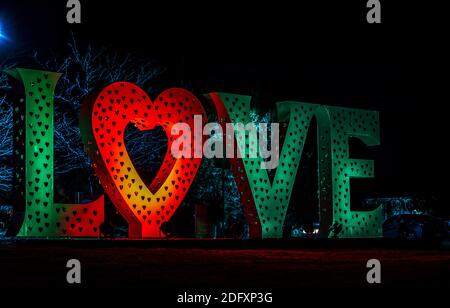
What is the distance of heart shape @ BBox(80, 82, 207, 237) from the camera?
18.8m

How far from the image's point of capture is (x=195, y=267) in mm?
12195

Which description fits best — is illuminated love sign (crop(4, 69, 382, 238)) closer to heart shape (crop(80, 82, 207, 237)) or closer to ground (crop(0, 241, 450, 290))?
heart shape (crop(80, 82, 207, 237))

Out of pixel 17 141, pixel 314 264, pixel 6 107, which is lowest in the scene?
pixel 314 264

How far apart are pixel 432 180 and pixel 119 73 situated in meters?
16.1

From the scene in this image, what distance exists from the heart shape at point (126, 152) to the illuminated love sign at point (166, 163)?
1.0 inches

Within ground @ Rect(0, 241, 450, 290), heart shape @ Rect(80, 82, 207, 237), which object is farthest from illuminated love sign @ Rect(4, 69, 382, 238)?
ground @ Rect(0, 241, 450, 290)

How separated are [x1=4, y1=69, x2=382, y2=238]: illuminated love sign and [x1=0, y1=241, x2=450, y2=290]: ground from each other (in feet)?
5.50

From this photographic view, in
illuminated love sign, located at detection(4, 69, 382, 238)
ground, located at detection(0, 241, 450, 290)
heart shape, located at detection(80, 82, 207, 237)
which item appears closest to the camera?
ground, located at detection(0, 241, 450, 290)

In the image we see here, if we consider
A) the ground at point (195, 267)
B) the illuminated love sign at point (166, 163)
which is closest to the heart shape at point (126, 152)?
the illuminated love sign at point (166, 163)

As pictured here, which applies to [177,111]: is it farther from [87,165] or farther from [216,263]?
[87,165]

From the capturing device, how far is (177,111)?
20.3 metres

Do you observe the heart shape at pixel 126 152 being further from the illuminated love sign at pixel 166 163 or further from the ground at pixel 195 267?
the ground at pixel 195 267

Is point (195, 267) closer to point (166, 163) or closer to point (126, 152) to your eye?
point (126, 152)
